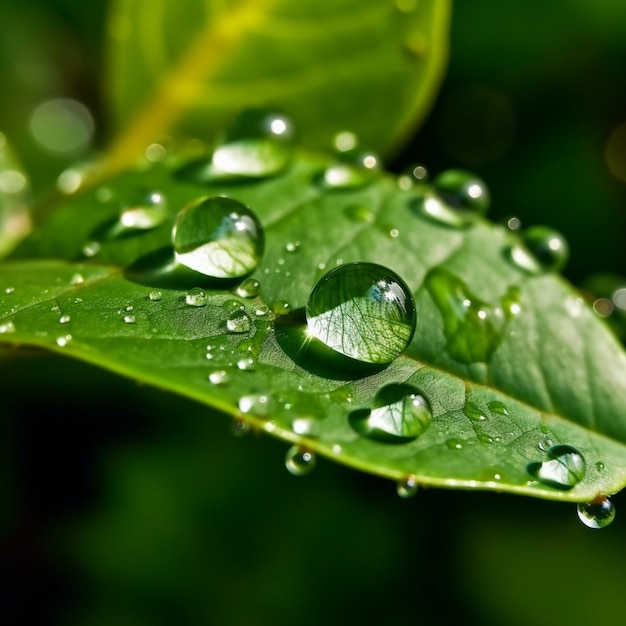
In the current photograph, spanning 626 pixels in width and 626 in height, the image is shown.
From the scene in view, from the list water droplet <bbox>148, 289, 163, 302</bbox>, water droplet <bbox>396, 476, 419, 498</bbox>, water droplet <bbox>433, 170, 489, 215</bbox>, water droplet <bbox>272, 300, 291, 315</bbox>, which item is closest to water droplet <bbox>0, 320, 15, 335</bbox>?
water droplet <bbox>148, 289, 163, 302</bbox>

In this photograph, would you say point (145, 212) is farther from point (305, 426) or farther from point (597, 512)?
point (597, 512)

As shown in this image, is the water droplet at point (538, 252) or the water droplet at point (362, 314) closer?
the water droplet at point (362, 314)

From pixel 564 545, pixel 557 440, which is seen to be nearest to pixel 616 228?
pixel 564 545

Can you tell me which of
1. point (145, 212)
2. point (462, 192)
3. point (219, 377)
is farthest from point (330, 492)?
point (219, 377)

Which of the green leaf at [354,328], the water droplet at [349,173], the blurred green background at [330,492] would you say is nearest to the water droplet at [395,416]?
the green leaf at [354,328]

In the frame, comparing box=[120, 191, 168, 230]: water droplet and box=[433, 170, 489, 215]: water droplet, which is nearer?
box=[120, 191, 168, 230]: water droplet

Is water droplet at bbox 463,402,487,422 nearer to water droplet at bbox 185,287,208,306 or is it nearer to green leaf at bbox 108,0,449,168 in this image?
water droplet at bbox 185,287,208,306

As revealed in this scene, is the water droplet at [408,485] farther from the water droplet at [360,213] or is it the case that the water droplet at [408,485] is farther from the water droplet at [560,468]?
the water droplet at [360,213]

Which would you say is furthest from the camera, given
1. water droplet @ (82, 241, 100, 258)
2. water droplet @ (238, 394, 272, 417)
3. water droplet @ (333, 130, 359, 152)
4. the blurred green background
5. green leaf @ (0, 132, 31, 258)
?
the blurred green background
